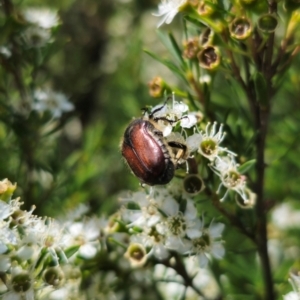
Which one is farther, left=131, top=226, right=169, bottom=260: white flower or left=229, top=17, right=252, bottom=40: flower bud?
left=131, top=226, right=169, bottom=260: white flower

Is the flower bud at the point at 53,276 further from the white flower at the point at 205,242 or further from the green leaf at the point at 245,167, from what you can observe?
the green leaf at the point at 245,167

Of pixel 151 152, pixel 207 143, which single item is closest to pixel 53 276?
A: pixel 151 152

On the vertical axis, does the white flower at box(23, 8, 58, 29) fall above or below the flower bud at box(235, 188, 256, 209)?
above

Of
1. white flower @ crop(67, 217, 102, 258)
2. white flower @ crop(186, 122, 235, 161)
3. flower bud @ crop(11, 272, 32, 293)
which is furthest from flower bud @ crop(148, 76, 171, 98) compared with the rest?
flower bud @ crop(11, 272, 32, 293)

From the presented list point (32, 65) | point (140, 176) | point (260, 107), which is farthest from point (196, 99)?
point (32, 65)

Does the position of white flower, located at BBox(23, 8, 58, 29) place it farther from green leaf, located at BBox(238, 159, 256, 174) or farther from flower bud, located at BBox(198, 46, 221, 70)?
green leaf, located at BBox(238, 159, 256, 174)

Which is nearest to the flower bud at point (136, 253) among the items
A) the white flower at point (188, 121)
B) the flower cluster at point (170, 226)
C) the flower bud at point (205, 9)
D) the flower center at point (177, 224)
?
the flower cluster at point (170, 226)

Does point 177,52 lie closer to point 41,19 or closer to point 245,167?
point 245,167
